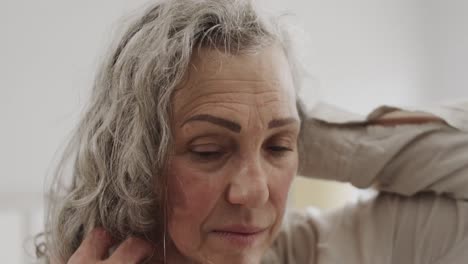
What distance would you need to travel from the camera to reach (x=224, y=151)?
900 millimetres

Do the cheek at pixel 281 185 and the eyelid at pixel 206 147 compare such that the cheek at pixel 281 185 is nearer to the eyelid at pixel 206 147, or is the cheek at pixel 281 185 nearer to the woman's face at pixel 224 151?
the woman's face at pixel 224 151

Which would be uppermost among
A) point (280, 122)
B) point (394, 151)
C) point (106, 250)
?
point (280, 122)

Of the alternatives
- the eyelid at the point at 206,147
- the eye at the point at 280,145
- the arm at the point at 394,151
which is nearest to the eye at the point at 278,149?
the eye at the point at 280,145

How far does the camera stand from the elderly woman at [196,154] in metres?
0.89

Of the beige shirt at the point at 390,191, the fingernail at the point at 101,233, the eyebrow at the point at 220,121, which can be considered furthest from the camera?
the beige shirt at the point at 390,191

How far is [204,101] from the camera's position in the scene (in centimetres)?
88

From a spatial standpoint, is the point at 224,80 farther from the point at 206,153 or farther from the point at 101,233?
the point at 101,233

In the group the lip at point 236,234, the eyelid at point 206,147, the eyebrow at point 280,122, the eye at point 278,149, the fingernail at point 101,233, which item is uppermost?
the eyebrow at point 280,122

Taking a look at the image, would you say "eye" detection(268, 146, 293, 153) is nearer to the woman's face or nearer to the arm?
the woman's face

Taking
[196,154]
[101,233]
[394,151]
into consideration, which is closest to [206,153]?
[196,154]

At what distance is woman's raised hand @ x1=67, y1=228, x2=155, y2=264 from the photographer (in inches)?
37.9

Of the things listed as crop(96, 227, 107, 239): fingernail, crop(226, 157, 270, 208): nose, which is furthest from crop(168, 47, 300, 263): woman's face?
crop(96, 227, 107, 239): fingernail

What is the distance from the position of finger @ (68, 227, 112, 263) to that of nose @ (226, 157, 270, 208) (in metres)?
0.24

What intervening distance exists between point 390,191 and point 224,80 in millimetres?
487
